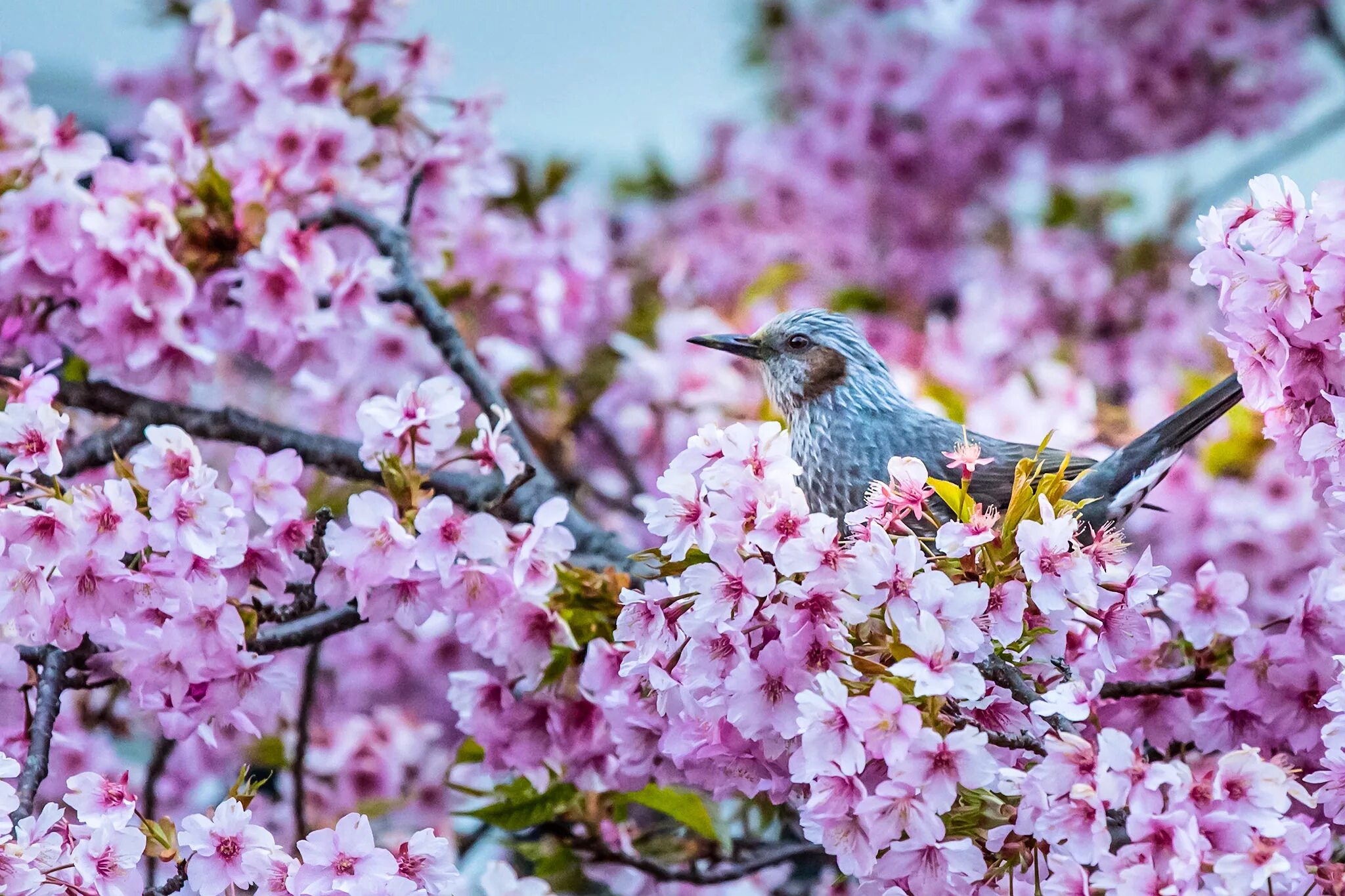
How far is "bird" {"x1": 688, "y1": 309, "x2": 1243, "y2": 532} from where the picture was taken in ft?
6.34

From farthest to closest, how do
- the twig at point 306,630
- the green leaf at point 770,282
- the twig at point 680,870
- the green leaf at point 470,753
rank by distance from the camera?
the green leaf at point 770,282, the twig at point 680,870, the green leaf at point 470,753, the twig at point 306,630

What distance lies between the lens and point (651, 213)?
17.3 ft

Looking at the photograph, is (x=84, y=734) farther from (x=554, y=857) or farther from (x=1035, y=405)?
(x=1035, y=405)

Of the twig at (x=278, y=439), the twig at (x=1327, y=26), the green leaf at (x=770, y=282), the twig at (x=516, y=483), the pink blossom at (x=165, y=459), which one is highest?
the twig at (x=1327, y=26)

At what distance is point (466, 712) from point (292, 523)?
368 mm

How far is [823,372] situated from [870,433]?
18cm

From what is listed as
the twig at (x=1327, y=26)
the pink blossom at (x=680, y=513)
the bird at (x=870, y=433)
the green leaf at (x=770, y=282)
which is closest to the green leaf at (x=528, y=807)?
the bird at (x=870, y=433)

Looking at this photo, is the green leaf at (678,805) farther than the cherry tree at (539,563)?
Yes

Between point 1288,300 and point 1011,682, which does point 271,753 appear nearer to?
point 1011,682

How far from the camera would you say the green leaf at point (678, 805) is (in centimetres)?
201

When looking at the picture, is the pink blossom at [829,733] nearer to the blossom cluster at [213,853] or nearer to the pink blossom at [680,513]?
the pink blossom at [680,513]

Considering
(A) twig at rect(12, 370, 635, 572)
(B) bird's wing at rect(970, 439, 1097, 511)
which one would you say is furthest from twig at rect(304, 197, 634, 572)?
(B) bird's wing at rect(970, 439, 1097, 511)

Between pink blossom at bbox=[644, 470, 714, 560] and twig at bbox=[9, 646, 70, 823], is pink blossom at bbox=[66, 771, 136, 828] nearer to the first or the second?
twig at bbox=[9, 646, 70, 823]

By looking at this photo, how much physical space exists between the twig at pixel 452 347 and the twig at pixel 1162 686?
0.77m
